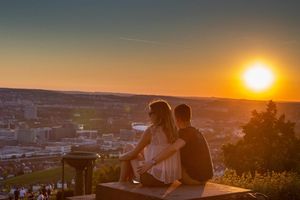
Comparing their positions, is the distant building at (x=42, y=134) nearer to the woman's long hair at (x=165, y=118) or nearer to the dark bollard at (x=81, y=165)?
the dark bollard at (x=81, y=165)

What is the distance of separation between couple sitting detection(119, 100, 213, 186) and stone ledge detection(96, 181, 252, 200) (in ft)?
0.47

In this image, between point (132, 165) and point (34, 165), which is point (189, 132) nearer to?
point (132, 165)

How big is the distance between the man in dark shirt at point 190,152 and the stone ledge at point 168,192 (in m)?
0.15

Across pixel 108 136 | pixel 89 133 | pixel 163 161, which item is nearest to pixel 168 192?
pixel 163 161

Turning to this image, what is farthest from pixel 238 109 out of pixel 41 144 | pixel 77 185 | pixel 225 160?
pixel 77 185

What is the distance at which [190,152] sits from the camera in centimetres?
643

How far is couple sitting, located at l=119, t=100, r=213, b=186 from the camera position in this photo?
20.5 feet

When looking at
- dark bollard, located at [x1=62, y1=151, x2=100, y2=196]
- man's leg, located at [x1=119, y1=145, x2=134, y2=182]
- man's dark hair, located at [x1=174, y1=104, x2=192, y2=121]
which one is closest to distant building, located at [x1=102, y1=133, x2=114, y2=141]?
dark bollard, located at [x1=62, y1=151, x2=100, y2=196]

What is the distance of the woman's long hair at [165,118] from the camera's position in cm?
621

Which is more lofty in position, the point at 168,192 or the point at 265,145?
the point at 168,192

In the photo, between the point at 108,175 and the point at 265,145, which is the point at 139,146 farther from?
the point at 265,145

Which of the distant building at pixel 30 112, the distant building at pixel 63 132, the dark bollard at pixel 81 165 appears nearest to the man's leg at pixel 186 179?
the dark bollard at pixel 81 165

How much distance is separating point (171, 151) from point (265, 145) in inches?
802

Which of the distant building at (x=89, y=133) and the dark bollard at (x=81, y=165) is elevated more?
the dark bollard at (x=81, y=165)
